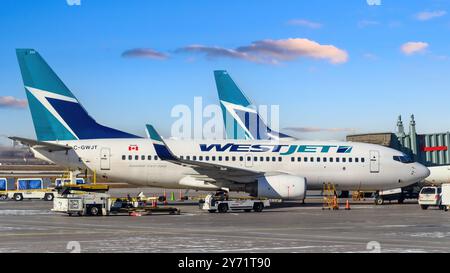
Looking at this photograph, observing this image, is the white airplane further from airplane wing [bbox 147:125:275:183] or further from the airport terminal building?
the airport terminal building

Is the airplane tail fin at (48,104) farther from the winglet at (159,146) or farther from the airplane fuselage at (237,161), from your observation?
the winglet at (159,146)

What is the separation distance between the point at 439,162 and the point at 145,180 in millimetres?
39519

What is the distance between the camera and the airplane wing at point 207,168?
43.8 m

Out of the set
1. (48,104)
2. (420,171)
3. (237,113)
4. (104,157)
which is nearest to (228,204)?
(104,157)

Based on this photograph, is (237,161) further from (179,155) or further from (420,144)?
(420,144)

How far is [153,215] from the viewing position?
A: 37312 mm

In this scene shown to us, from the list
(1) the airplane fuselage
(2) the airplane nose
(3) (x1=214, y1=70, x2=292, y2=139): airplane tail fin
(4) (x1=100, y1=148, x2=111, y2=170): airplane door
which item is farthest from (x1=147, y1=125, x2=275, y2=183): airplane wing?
(3) (x1=214, y1=70, x2=292, y2=139): airplane tail fin

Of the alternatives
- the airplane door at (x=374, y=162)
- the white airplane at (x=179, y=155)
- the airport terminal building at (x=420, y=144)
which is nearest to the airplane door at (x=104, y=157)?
the white airplane at (x=179, y=155)

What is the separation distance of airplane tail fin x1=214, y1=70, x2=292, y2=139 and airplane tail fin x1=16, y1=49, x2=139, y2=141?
840 inches

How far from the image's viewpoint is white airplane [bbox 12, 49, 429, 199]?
154 ft

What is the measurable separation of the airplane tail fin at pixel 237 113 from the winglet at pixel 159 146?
2189cm
